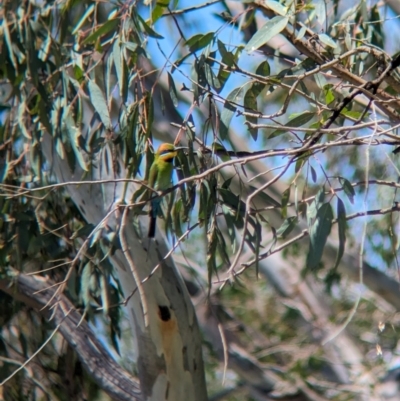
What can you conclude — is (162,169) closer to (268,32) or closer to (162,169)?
(162,169)

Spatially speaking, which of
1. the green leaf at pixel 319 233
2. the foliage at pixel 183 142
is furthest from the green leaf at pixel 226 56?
the green leaf at pixel 319 233

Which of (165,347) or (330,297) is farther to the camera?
(330,297)

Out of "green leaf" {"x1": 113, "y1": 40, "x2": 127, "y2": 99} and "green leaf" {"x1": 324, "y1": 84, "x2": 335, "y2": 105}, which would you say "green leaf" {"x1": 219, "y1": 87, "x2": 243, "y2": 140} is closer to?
"green leaf" {"x1": 324, "y1": 84, "x2": 335, "y2": 105}

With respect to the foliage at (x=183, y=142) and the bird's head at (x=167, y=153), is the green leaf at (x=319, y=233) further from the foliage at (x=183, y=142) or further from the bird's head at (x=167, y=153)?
the bird's head at (x=167, y=153)

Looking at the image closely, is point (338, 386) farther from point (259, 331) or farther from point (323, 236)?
point (323, 236)

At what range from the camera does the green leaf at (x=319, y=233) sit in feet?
6.22

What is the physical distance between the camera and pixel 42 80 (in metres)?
2.97

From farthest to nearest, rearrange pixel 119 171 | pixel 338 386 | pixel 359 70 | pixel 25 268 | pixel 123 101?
pixel 338 386 → pixel 25 268 → pixel 119 171 → pixel 359 70 → pixel 123 101

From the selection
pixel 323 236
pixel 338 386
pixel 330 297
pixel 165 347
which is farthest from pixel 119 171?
pixel 330 297

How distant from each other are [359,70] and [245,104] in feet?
2.13

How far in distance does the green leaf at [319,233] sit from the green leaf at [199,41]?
60 cm

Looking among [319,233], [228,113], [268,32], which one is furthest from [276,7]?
[319,233]

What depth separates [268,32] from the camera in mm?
1953

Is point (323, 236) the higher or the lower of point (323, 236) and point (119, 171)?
the lower
